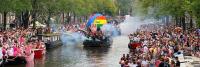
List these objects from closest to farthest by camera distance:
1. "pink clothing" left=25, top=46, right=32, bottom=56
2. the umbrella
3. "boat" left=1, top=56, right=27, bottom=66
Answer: "boat" left=1, top=56, right=27, bottom=66, "pink clothing" left=25, top=46, right=32, bottom=56, the umbrella

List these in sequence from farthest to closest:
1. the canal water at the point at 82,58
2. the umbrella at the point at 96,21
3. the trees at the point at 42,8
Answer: the umbrella at the point at 96,21 → the trees at the point at 42,8 → the canal water at the point at 82,58

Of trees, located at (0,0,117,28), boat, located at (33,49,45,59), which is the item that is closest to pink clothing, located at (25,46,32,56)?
boat, located at (33,49,45,59)

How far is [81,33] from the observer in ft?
245

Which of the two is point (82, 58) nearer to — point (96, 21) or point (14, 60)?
point (14, 60)

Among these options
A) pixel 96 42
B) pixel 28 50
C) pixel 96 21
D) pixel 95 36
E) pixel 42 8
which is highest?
pixel 42 8

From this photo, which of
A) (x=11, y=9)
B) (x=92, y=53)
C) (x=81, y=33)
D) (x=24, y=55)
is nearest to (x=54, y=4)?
(x=81, y=33)

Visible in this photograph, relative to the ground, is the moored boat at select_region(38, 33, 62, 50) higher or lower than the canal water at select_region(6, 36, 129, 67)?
higher

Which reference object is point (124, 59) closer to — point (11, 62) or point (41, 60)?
point (11, 62)

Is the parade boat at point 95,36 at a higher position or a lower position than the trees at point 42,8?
lower

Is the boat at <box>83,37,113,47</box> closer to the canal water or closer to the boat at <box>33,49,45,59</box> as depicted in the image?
the canal water

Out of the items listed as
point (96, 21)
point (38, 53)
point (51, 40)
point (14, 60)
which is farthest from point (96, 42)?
point (14, 60)

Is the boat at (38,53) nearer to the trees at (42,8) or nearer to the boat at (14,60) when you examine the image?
the boat at (14,60)

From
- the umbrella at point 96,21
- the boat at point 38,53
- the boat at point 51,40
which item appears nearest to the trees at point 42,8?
the boat at point 51,40

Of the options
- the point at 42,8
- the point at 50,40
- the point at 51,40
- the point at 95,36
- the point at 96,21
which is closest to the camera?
the point at 50,40
